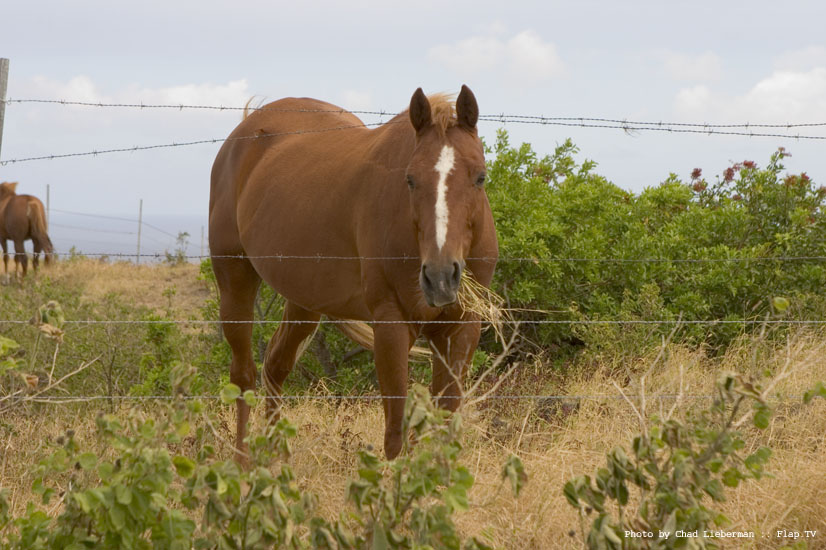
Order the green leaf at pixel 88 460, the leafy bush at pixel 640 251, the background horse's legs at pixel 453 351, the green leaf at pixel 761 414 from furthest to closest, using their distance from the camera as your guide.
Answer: the leafy bush at pixel 640 251, the background horse's legs at pixel 453 351, the green leaf at pixel 761 414, the green leaf at pixel 88 460

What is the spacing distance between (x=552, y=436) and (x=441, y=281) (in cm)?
171

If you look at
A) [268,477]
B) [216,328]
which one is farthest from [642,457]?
[216,328]

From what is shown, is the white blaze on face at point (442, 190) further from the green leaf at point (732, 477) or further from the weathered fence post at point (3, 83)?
the weathered fence post at point (3, 83)

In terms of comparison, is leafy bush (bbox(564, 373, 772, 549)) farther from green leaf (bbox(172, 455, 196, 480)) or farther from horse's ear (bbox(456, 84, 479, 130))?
horse's ear (bbox(456, 84, 479, 130))

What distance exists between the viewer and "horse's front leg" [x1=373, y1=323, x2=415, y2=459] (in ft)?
14.1

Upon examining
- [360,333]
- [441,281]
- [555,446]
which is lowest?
[555,446]

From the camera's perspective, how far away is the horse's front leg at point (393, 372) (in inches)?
170

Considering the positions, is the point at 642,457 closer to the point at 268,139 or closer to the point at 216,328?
the point at 268,139

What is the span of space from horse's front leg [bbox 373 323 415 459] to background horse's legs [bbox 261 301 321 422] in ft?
5.40

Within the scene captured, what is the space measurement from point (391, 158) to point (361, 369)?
2.67 m

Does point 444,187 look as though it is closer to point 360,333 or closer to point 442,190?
point 442,190

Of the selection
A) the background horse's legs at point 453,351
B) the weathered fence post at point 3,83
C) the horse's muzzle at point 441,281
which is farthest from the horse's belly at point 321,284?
the weathered fence post at point 3,83

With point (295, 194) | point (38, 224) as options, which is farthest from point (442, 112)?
point (38, 224)

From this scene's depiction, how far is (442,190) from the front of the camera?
3.91m
